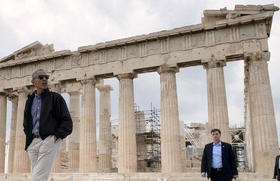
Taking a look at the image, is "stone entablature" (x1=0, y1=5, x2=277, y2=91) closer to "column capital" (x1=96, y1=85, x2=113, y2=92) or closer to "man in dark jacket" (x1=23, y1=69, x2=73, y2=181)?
"column capital" (x1=96, y1=85, x2=113, y2=92)

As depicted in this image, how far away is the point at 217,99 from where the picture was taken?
24.6 metres

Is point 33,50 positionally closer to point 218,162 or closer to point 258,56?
point 258,56

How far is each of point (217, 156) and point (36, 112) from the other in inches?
184

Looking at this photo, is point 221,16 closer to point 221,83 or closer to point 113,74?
point 221,83

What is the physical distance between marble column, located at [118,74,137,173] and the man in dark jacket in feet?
68.4

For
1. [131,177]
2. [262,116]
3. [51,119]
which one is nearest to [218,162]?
[51,119]

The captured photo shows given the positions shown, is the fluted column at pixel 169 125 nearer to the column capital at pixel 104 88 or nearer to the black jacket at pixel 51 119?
the column capital at pixel 104 88

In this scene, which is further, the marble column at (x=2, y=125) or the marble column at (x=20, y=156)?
the marble column at (x=2, y=125)

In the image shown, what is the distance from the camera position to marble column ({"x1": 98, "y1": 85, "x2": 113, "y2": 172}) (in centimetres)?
3203

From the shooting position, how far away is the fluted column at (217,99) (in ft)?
79.5

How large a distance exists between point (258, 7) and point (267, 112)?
7.33m

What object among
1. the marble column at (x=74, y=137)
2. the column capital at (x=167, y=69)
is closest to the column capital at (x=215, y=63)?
the column capital at (x=167, y=69)

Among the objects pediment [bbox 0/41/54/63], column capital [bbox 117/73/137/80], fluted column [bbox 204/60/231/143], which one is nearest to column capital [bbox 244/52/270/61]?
fluted column [bbox 204/60/231/143]

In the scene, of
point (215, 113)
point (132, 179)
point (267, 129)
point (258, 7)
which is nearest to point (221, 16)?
point (258, 7)
